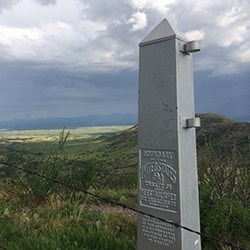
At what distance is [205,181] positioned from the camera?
265 inches

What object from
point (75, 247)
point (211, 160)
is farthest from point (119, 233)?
point (211, 160)

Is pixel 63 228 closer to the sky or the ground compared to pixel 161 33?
closer to the ground

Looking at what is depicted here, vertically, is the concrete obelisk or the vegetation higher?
the concrete obelisk

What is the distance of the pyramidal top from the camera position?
4.76 meters

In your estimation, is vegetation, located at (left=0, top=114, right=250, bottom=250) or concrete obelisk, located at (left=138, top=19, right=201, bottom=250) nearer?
concrete obelisk, located at (left=138, top=19, right=201, bottom=250)

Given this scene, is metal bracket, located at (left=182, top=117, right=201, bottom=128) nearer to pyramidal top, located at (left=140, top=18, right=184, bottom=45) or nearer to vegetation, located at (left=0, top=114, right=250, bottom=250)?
pyramidal top, located at (left=140, top=18, right=184, bottom=45)

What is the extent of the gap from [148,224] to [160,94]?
1701 millimetres

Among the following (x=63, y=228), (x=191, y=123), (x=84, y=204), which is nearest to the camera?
(x=191, y=123)

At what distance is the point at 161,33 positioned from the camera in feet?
16.0

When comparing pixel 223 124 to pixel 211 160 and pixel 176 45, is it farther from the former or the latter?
pixel 176 45

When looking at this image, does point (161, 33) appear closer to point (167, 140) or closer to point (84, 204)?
point (167, 140)

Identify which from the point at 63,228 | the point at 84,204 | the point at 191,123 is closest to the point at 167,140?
the point at 191,123

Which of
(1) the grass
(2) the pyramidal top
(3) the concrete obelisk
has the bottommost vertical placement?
(1) the grass

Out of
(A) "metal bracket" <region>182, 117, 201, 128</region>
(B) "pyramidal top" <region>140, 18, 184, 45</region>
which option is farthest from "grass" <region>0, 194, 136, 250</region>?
(B) "pyramidal top" <region>140, 18, 184, 45</region>
